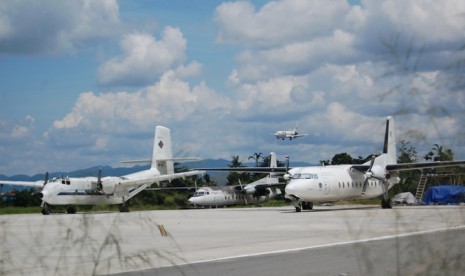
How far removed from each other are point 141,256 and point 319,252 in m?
11.1

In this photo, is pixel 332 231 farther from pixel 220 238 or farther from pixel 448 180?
pixel 448 180

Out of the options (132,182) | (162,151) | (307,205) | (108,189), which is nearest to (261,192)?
(162,151)

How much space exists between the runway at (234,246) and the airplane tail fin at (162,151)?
30976 millimetres

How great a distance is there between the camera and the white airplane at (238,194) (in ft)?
214

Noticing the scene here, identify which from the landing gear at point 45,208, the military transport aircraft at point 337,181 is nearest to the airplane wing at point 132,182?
the landing gear at point 45,208

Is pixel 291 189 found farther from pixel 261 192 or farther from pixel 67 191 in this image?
pixel 261 192

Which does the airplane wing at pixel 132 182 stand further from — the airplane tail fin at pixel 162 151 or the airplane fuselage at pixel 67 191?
the airplane tail fin at pixel 162 151

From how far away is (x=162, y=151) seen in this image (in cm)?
5638

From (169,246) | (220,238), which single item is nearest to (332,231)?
(220,238)

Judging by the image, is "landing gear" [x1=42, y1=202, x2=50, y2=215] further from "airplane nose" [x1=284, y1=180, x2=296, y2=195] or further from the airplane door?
the airplane door

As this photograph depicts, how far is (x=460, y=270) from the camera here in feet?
10.0

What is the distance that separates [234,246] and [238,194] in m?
54.2

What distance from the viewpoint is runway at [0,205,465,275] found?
10.3ft

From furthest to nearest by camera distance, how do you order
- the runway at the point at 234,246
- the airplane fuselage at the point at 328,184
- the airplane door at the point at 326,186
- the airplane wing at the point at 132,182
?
the airplane wing at the point at 132,182, the airplane door at the point at 326,186, the airplane fuselage at the point at 328,184, the runway at the point at 234,246
